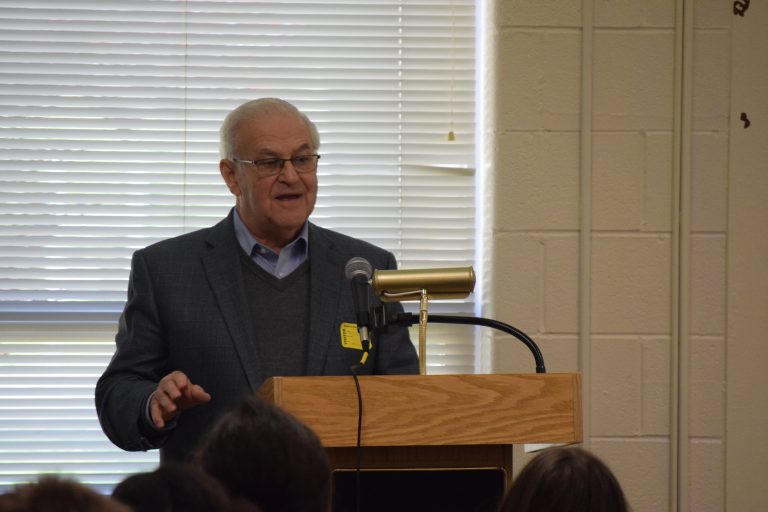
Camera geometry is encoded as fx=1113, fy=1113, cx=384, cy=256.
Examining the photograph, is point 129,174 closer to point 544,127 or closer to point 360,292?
point 544,127

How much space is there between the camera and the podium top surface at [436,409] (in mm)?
2010

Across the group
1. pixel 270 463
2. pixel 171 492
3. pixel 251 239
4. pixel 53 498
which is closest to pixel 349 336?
pixel 251 239

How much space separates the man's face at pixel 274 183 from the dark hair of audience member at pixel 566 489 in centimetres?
153

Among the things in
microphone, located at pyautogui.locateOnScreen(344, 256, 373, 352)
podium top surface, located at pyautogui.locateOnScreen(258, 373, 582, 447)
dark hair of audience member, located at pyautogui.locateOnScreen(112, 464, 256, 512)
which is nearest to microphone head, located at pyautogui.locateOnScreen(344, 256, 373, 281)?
microphone, located at pyautogui.locateOnScreen(344, 256, 373, 352)

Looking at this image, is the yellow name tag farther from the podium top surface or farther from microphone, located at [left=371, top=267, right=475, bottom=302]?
the podium top surface

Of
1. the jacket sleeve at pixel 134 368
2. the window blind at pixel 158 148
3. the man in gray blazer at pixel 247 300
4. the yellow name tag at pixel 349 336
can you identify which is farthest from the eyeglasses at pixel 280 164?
the window blind at pixel 158 148

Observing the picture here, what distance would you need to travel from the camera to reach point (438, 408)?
6.65 ft

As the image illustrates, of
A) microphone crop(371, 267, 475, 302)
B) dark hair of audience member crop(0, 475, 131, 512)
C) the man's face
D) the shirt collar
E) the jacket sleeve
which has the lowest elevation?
the jacket sleeve

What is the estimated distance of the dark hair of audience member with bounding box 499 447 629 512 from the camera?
154cm

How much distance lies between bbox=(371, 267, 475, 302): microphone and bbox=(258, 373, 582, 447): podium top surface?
20 cm

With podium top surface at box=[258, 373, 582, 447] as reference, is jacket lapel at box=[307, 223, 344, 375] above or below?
above

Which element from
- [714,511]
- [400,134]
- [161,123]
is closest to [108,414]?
[161,123]

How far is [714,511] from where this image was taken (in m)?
3.43

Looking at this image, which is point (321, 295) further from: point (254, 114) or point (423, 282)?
point (423, 282)
